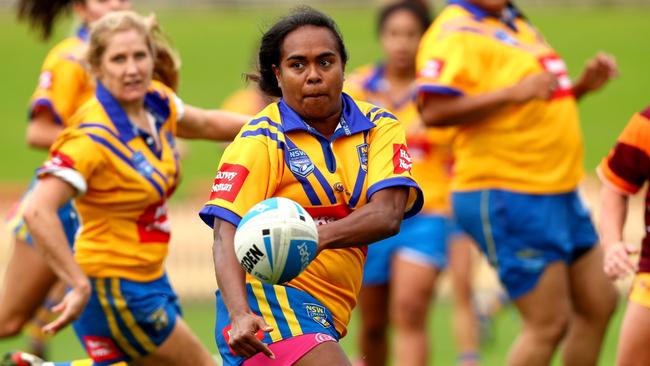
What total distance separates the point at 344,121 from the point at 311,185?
0.32 m

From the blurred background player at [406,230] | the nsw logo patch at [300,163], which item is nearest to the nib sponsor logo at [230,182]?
the nsw logo patch at [300,163]

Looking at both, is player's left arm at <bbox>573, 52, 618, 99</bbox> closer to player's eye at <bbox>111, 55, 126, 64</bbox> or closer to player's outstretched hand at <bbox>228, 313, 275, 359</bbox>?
player's eye at <bbox>111, 55, 126, 64</bbox>

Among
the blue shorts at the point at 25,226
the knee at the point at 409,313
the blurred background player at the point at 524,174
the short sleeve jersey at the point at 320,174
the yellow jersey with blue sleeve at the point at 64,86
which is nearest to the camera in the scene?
the short sleeve jersey at the point at 320,174

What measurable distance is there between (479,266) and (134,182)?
8919mm

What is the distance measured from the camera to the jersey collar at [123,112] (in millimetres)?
7035

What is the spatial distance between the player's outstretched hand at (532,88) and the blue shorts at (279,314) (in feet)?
8.61

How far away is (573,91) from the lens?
27.9 ft

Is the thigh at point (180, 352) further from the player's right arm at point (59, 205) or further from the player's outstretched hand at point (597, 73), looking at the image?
the player's outstretched hand at point (597, 73)

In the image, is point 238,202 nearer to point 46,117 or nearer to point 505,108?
point 505,108

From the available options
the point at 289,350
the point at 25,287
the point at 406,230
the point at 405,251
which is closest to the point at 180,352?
the point at 25,287

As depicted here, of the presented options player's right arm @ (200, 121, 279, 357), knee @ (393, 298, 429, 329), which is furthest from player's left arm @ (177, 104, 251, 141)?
knee @ (393, 298, 429, 329)

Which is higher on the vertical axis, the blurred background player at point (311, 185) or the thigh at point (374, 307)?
the blurred background player at point (311, 185)

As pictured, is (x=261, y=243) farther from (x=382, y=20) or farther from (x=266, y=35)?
(x=382, y=20)

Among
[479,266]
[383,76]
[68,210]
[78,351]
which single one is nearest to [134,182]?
[68,210]
